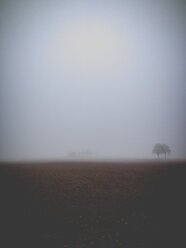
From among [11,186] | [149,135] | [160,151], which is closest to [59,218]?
[11,186]

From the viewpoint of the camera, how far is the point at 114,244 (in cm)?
340

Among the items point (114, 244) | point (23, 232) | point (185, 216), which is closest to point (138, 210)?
point (185, 216)

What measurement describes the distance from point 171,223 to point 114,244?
184 centimetres

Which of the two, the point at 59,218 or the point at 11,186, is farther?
the point at 11,186

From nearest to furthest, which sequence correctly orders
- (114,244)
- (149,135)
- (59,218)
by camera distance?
1. (114,244)
2. (59,218)
3. (149,135)

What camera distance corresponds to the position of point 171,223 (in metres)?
4.16

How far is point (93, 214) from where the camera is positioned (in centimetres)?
465

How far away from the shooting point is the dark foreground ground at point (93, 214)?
11.6ft

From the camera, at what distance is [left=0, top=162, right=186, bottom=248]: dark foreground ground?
3523 mm

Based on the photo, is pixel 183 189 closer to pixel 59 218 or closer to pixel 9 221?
pixel 59 218

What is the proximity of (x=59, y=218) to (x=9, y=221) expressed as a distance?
1.39m

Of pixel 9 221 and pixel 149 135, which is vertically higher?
pixel 149 135

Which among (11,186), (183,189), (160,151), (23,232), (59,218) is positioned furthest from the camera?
(160,151)

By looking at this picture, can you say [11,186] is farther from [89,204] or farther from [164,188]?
[164,188]
